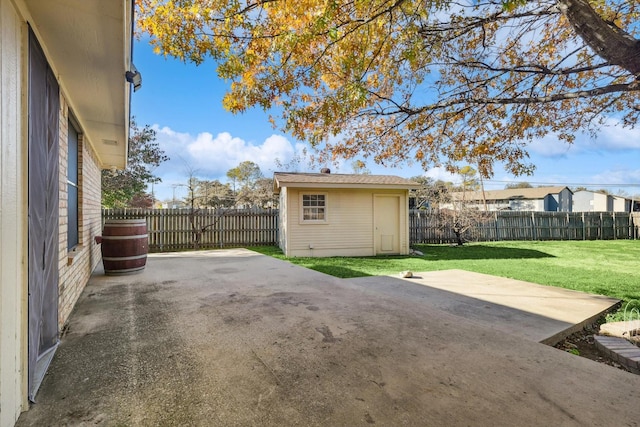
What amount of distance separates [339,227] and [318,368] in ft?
28.0

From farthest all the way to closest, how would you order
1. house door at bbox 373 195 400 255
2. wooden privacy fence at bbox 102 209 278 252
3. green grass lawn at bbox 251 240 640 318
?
wooden privacy fence at bbox 102 209 278 252
house door at bbox 373 195 400 255
green grass lawn at bbox 251 240 640 318

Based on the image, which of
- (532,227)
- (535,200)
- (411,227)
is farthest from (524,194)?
(411,227)

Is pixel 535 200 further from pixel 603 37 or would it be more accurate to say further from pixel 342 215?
pixel 603 37

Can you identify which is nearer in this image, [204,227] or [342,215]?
[342,215]

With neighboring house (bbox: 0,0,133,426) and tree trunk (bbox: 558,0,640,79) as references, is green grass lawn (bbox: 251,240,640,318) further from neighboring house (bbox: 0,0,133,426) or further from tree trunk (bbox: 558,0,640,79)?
neighboring house (bbox: 0,0,133,426)

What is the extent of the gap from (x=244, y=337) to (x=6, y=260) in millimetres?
1828

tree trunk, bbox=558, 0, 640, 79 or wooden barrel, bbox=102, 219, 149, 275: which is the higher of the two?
tree trunk, bbox=558, 0, 640, 79


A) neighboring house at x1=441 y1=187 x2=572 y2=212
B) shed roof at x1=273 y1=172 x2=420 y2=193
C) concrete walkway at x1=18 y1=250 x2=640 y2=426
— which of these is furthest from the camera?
neighboring house at x1=441 y1=187 x2=572 y2=212

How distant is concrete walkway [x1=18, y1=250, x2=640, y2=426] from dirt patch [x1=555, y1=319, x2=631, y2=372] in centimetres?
A: 19

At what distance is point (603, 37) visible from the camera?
297cm

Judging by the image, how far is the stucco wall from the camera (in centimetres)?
1042

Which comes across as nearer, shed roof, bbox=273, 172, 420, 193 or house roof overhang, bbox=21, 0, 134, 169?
house roof overhang, bbox=21, 0, 134, 169

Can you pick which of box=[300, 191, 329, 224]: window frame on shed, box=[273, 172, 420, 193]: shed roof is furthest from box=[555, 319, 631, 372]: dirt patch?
box=[300, 191, 329, 224]: window frame on shed

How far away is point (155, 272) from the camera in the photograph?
623 cm
